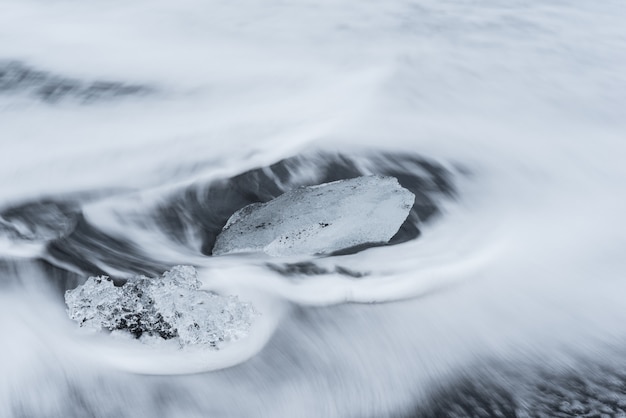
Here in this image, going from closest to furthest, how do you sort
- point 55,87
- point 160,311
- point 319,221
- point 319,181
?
point 160,311, point 319,221, point 319,181, point 55,87

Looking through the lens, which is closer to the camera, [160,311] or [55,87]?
[160,311]

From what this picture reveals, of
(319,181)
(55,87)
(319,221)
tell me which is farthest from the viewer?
(55,87)

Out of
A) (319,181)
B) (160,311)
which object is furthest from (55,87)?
(160,311)

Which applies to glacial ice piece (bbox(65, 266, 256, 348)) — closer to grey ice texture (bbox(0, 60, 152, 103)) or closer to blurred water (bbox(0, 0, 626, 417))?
blurred water (bbox(0, 0, 626, 417))

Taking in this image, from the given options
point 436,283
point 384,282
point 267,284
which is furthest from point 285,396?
point 436,283

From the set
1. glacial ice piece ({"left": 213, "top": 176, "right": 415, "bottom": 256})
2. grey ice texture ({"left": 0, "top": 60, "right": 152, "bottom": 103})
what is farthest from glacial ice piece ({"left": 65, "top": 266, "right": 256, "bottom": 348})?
grey ice texture ({"left": 0, "top": 60, "right": 152, "bottom": 103})

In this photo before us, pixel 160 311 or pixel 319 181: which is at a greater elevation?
pixel 160 311

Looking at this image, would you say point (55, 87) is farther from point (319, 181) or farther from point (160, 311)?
point (160, 311)

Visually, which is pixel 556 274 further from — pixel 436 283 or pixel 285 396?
pixel 285 396
